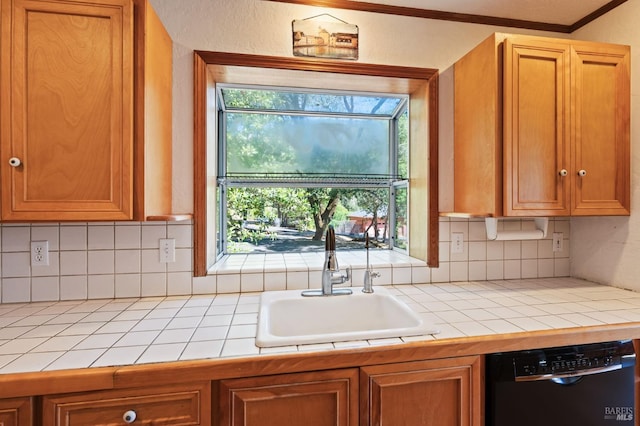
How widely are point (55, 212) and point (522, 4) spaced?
249 centimetres

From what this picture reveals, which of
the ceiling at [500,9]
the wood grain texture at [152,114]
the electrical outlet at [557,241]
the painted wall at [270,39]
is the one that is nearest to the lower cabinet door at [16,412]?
the wood grain texture at [152,114]

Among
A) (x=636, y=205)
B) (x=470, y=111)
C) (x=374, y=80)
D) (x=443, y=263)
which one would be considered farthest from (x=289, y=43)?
(x=636, y=205)

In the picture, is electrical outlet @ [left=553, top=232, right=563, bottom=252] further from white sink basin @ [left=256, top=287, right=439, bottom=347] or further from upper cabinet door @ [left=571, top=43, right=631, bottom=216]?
white sink basin @ [left=256, top=287, right=439, bottom=347]

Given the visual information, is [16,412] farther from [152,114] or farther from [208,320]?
[152,114]

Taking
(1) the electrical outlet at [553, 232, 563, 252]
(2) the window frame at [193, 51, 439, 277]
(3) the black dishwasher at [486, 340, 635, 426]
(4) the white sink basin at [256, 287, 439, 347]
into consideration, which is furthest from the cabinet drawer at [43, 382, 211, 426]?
(1) the electrical outlet at [553, 232, 563, 252]

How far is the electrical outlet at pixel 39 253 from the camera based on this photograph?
4.63 ft

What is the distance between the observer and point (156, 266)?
1.51 meters

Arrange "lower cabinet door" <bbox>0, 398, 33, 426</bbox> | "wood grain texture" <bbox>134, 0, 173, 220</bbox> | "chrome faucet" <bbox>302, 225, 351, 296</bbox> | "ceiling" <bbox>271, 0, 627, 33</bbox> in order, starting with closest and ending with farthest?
"lower cabinet door" <bbox>0, 398, 33, 426</bbox>, "wood grain texture" <bbox>134, 0, 173, 220</bbox>, "chrome faucet" <bbox>302, 225, 351, 296</bbox>, "ceiling" <bbox>271, 0, 627, 33</bbox>

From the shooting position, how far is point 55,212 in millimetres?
1109

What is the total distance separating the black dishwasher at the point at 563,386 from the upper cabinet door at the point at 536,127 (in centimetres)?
63

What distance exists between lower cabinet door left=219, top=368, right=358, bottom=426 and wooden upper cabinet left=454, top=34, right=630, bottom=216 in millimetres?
1090

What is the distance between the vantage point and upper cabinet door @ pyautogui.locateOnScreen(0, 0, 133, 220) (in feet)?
3.53

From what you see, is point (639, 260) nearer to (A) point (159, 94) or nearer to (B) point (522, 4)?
(B) point (522, 4)

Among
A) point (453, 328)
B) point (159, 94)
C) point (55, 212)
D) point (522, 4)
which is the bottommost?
point (453, 328)
